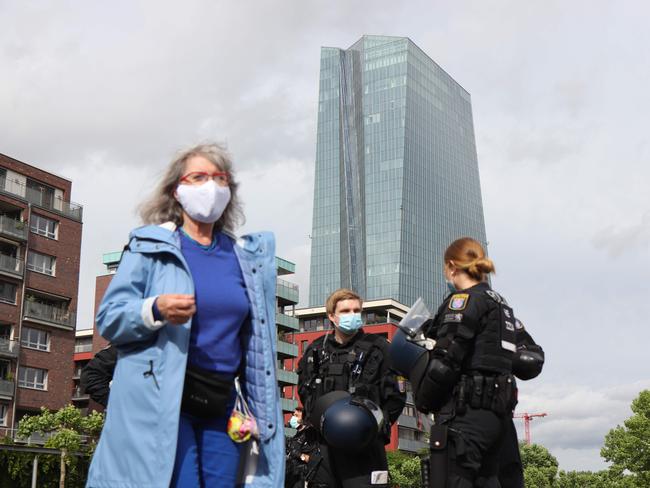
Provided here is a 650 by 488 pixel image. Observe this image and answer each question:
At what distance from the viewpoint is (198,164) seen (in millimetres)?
4562

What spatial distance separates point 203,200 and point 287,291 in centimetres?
9367

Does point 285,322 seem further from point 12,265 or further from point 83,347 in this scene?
point 12,265

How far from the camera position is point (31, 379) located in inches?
2415

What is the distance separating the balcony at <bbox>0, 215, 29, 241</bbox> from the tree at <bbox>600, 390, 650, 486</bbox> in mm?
42029

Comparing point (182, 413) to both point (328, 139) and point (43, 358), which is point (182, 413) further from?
point (328, 139)

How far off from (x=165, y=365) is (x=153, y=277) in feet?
1.49

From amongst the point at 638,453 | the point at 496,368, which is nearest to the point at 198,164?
the point at 496,368

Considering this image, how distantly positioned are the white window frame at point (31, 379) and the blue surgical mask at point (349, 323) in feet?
185

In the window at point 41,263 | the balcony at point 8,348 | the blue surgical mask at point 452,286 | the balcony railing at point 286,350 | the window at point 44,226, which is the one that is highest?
the window at point 44,226

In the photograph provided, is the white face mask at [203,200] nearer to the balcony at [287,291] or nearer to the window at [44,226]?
the window at [44,226]

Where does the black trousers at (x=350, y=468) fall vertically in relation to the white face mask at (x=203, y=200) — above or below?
below

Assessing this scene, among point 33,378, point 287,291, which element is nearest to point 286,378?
point 287,291

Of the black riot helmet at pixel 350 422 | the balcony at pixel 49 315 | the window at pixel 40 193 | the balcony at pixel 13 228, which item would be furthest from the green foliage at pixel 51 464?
the black riot helmet at pixel 350 422

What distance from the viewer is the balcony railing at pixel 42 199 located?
62991mm
